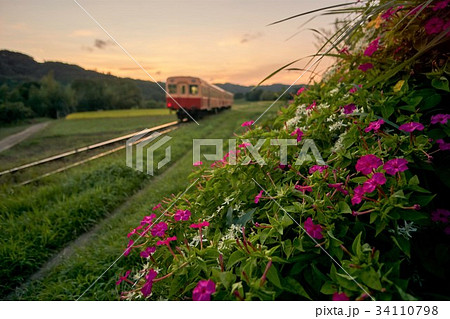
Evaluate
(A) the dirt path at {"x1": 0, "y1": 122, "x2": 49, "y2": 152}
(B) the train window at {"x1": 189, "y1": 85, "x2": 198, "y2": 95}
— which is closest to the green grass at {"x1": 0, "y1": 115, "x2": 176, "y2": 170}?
(A) the dirt path at {"x1": 0, "y1": 122, "x2": 49, "y2": 152}

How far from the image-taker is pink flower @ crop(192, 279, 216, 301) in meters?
0.85

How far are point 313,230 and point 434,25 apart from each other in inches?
49.1

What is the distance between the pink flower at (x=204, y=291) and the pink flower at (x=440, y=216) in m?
0.91

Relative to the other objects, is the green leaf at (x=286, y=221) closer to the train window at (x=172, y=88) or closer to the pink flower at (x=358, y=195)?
the pink flower at (x=358, y=195)

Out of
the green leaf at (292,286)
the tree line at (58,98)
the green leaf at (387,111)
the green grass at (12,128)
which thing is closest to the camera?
the green leaf at (292,286)

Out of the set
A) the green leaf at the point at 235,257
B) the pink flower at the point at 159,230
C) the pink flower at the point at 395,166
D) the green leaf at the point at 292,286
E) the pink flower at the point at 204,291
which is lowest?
the green leaf at the point at 292,286

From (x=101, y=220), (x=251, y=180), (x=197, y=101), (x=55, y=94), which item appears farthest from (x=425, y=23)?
(x=197, y=101)

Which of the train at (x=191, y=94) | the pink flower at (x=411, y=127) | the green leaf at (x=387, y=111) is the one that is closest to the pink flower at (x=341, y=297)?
the pink flower at (x=411, y=127)

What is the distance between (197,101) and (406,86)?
11931 millimetres

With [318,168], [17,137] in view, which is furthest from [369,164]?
[17,137]

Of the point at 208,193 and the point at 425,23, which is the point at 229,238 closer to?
the point at 208,193

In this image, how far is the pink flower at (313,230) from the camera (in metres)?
1.03

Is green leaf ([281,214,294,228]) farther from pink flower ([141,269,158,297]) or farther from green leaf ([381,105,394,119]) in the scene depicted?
green leaf ([381,105,394,119])

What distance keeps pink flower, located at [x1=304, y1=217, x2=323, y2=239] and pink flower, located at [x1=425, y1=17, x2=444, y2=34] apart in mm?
1170
